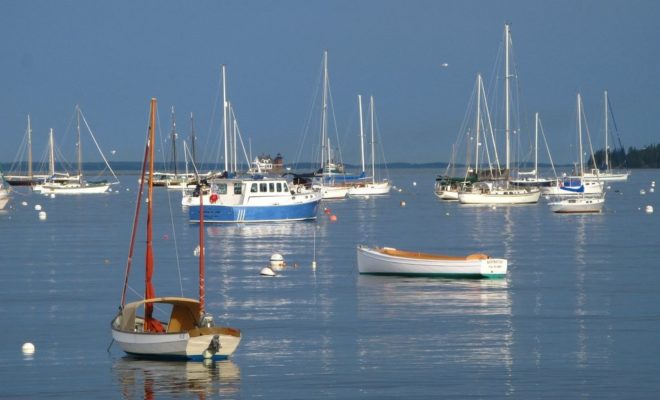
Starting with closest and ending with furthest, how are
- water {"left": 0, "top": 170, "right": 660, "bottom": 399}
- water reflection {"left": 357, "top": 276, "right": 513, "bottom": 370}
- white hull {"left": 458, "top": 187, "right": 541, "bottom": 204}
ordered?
water {"left": 0, "top": 170, "right": 660, "bottom": 399}, water reflection {"left": 357, "top": 276, "right": 513, "bottom": 370}, white hull {"left": 458, "top": 187, "right": 541, "bottom": 204}

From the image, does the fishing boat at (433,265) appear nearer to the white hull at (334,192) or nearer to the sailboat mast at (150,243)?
the sailboat mast at (150,243)

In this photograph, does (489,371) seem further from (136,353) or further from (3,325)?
(3,325)

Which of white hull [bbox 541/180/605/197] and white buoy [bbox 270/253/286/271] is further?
white hull [bbox 541/180/605/197]

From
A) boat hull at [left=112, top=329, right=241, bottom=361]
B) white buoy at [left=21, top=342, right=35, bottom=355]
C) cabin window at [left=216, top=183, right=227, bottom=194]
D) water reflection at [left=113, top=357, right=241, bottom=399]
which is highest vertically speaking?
cabin window at [left=216, top=183, right=227, bottom=194]

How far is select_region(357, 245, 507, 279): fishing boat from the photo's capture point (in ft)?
147

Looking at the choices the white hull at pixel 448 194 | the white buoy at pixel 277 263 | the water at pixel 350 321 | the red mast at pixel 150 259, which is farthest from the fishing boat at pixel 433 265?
the white hull at pixel 448 194

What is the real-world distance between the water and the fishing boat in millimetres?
652

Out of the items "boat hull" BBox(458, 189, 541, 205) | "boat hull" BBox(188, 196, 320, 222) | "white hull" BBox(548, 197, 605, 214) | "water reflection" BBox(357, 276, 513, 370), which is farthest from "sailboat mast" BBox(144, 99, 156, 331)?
"boat hull" BBox(458, 189, 541, 205)

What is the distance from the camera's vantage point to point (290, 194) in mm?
83812

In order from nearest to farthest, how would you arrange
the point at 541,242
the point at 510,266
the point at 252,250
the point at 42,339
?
the point at 42,339 < the point at 510,266 < the point at 252,250 < the point at 541,242

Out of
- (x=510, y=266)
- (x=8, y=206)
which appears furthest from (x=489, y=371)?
(x=8, y=206)

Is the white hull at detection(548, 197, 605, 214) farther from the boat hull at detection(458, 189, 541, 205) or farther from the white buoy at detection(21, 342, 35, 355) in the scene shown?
the white buoy at detection(21, 342, 35, 355)

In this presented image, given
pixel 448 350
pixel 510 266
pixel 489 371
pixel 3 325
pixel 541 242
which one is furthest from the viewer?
pixel 541 242

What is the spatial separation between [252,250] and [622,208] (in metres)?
57.4
